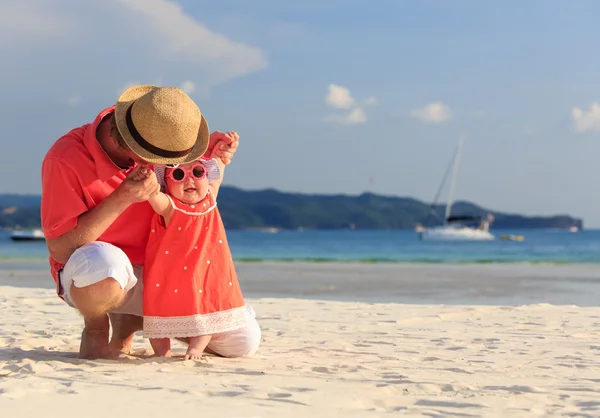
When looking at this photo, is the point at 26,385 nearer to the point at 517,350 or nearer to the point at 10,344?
the point at 10,344

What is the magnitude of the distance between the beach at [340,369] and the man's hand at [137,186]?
708mm

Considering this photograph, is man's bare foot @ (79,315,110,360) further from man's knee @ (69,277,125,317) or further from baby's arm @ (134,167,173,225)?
baby's arm @ (134,167,173,225)

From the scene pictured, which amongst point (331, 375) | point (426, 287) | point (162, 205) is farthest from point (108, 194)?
point (426, 287)

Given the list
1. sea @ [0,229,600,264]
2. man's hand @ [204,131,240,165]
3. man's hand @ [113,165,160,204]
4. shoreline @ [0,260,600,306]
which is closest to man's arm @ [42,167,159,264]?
man's hand @ [113,165,160,204]

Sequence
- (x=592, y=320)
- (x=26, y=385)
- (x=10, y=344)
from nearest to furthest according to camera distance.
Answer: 1. (x=26, y=385)
2. (x=10, y=344)
3. (x=592, y=320)

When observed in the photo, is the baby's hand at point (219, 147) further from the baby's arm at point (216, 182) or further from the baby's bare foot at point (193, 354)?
the baby's bare foot at point (193, 354)

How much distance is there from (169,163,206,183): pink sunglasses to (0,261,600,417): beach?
0.80m

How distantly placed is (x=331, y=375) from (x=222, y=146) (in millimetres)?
1149

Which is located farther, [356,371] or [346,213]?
[346,213]

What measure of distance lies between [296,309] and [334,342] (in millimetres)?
2307

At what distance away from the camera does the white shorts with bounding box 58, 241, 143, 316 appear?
10.7ft

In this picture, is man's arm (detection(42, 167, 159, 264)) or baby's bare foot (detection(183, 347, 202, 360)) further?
baby's bare foot (detection(183, 347, 202, 360))

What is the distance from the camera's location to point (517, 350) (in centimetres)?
434

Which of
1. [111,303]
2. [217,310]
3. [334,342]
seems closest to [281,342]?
[334,342]
